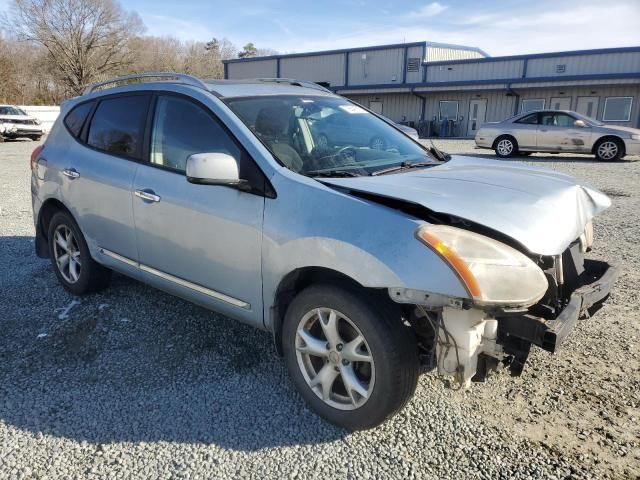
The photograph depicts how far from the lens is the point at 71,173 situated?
13.9 ft

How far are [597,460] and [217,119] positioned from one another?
278 centimetres

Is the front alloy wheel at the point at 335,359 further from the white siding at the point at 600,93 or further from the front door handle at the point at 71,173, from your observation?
the white siding at the point at 600,93

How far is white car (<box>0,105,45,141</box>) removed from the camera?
79.3 feet

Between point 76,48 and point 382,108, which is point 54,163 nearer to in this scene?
point 382,108

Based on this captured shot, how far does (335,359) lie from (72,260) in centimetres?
294

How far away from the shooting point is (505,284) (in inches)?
88.8

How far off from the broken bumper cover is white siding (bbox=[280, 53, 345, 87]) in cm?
3630

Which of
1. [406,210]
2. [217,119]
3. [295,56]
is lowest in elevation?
[406,210]

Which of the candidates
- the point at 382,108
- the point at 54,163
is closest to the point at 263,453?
the point at 54,163

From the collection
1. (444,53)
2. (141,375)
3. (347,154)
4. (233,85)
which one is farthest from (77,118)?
(444,53)

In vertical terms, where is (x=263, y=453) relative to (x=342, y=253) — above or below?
below

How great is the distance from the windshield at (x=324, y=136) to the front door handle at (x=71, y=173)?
5.51 ft

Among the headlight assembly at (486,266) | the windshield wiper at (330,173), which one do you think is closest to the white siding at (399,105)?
the windshield wiper at (330,173)

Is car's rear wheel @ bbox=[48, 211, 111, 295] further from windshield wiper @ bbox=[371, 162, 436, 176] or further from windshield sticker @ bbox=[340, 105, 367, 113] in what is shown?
windshield wiper @ bbox=[371, 162, 436, 176]
